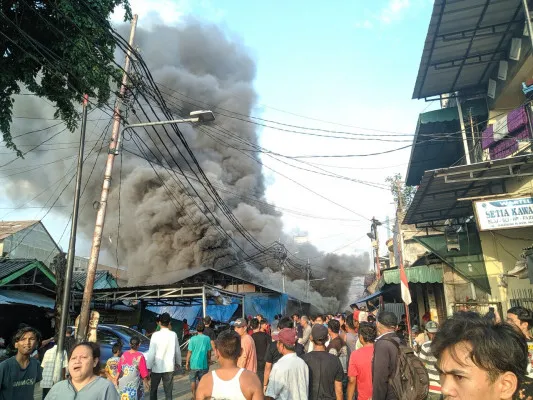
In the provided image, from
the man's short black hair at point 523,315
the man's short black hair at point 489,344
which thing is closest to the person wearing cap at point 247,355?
the man's short black hair at point 523,315

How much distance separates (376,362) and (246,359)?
87.6 inches

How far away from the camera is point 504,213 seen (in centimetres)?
794

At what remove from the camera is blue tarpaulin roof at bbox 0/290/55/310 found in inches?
411

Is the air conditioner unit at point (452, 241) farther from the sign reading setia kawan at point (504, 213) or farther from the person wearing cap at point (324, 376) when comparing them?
the person wearing cap at point (324, 376)

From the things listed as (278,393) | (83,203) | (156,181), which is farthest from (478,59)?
(83,203)

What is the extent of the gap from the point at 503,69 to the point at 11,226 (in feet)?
95.1

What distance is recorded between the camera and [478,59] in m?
9.16

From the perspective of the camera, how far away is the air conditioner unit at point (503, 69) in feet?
29.4

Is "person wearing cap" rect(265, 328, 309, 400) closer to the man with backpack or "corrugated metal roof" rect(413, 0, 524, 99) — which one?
the man with backpack

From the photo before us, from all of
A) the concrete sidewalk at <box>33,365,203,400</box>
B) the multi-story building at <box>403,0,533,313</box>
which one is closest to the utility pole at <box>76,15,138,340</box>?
the concrete sidewalk at <box>33,365,203,400</box>

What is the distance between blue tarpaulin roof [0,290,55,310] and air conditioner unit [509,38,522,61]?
14.2m

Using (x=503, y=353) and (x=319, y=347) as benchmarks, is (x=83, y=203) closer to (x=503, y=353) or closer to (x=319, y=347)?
(x=319, y=347)

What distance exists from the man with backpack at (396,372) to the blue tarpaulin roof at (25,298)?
422 inches

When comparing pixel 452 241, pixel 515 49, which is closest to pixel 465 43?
pixel 515 49
